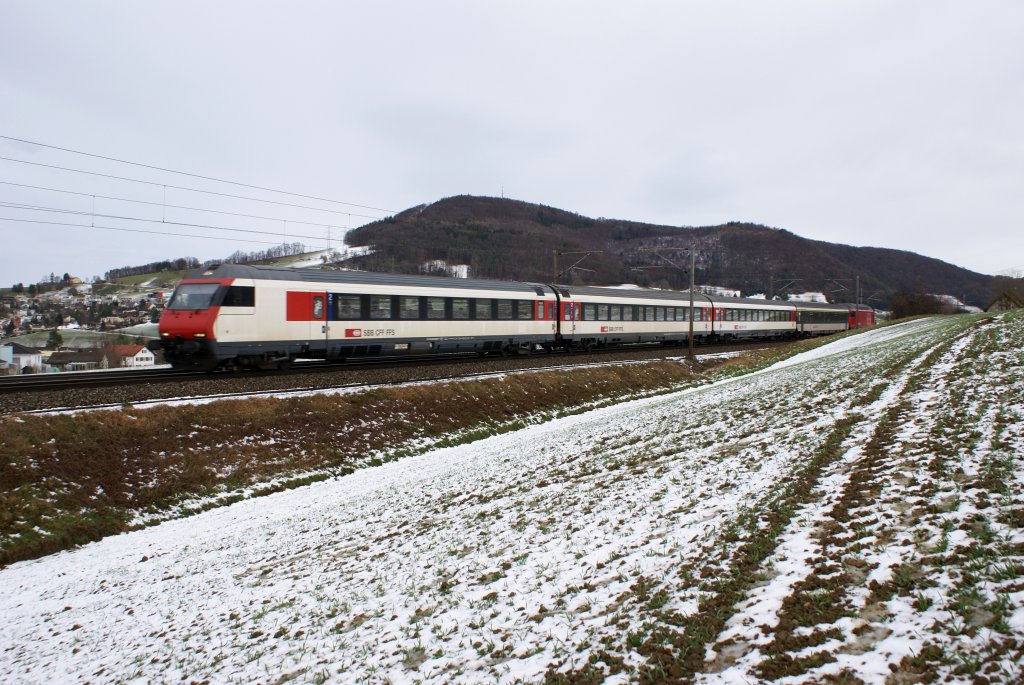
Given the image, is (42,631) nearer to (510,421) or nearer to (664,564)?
(664,564)

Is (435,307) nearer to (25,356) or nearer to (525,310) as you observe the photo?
(525,310)

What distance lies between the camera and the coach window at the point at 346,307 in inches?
915

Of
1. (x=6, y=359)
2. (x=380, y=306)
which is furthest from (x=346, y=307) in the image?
(x=6, y=359)

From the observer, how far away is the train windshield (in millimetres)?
19875

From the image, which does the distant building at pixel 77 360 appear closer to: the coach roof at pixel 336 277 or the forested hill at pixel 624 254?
the coach roof at pixel 336 277

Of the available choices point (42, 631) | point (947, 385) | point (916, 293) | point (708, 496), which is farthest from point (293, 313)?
point (916, 293)

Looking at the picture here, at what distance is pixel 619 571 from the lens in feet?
20.6

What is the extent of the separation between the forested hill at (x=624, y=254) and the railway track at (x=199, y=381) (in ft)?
101

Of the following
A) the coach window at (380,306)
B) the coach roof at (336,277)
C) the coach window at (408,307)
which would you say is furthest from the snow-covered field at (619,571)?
the coach window at (408,307)

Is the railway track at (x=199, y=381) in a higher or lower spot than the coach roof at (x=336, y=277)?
lower

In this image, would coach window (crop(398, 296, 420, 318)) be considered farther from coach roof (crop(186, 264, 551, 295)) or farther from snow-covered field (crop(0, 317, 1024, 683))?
snow-covered field (crop(0, 317, 1024, 683))

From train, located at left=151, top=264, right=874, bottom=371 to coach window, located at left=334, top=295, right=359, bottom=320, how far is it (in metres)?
0.04

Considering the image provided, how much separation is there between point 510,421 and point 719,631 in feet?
54.4

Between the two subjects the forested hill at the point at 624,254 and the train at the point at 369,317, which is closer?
the train at the point at 369,317
